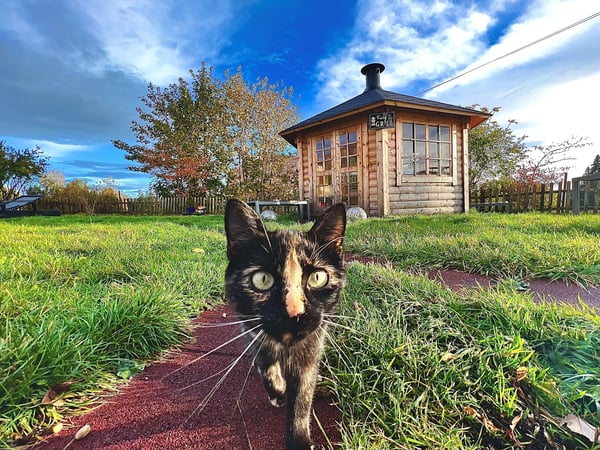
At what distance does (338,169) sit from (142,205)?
13218mm

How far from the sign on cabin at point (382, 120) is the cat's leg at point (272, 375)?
7.82 meters

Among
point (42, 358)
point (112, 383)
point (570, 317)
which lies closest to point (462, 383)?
point (570, 317)

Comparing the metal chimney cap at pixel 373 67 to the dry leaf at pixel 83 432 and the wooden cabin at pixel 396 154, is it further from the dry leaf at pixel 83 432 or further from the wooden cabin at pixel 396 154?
the dry leaf at pixel 83 432

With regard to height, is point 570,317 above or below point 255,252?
below

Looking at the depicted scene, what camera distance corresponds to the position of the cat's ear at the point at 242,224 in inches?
38.0

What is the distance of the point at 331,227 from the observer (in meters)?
1.04

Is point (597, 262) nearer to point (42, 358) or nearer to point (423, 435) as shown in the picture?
point (423, 435)

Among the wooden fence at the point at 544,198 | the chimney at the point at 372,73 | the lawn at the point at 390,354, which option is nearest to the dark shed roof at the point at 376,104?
the chimney at the point at 372,73

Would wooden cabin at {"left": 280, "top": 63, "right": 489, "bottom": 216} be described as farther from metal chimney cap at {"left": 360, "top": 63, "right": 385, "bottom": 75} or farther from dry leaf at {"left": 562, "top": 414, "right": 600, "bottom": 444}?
dry leaf at {"left": 562, "top": 414, "right": 600, "bottom": 444}

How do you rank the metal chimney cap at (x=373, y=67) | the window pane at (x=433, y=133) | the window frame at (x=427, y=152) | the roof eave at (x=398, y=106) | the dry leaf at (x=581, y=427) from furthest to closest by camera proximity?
the metal chimney cap at (x=373, y=67), the window pane at (x=433, y=133), the window frame at (x=427, y=152), the roof eave at (x=398, y=106), the dry leaf at (x=581, y=427)

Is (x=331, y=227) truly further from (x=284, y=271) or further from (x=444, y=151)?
(x=444, y=151)

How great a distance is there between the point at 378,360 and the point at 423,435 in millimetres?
298

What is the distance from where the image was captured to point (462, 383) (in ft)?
3.19

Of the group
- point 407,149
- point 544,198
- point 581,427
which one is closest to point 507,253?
point 581,427
